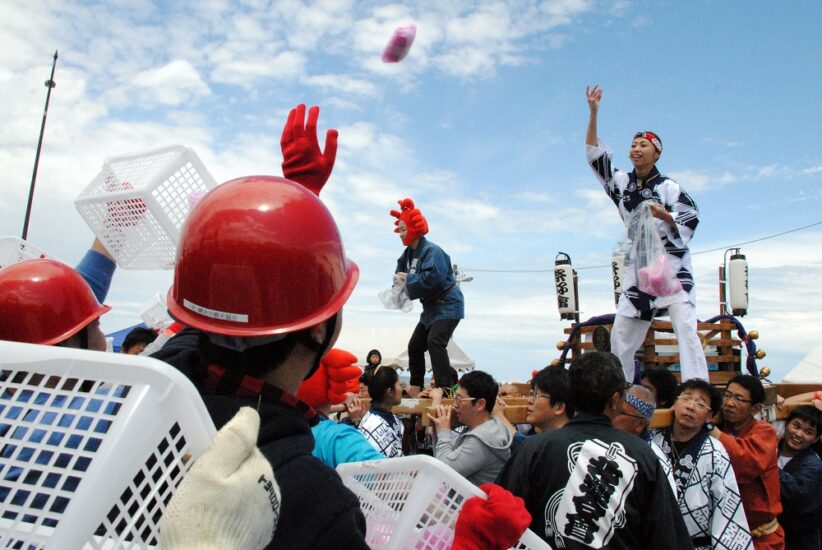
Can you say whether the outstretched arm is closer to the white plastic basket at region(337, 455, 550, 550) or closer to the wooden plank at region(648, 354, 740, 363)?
the wooden plank at region(648, 354, 740, 363)

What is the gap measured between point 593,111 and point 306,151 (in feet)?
14.1

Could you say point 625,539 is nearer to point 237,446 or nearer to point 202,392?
point 202,392

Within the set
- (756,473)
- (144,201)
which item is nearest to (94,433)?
(144,201)

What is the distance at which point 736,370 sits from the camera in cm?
702

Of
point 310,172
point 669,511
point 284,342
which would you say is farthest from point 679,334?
point 284,342

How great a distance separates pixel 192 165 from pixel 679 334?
4459 mm

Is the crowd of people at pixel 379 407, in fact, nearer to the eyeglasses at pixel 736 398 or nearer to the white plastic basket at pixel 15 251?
the eyeglasses at pixel 736 398

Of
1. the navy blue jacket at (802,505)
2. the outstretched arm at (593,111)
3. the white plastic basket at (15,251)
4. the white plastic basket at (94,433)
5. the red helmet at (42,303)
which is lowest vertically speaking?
the navy blue jacket at (802,505)

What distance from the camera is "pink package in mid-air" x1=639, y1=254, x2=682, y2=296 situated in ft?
17.2

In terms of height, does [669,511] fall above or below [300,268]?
below

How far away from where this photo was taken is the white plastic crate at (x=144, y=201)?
7.45 feet

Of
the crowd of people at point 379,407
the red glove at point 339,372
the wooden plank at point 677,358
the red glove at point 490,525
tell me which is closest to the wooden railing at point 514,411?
Result: the crowd of people at point 379,407

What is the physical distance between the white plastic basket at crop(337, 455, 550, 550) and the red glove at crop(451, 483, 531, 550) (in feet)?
0.27

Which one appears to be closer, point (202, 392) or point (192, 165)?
point (202, 392)
